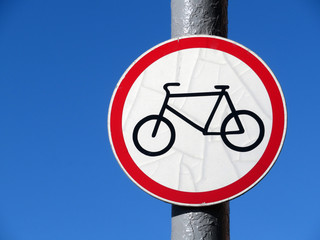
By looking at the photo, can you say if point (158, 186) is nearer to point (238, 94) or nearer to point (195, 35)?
point (238, 94)

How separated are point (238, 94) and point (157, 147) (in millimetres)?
290

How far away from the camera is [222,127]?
1.35 metres

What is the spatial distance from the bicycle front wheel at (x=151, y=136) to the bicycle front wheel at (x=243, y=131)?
0.16 meters

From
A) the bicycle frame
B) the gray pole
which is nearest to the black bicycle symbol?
the bicycle frame

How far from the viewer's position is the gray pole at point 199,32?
1.30 meters

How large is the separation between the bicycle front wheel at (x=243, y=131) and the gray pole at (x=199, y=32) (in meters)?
0.18

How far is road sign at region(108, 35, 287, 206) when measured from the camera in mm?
1334

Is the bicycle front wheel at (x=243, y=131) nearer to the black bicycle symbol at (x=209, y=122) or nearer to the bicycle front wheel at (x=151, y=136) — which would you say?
the black bicycle symbol at (x=209, y=122)

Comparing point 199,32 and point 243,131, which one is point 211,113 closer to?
point 243,131

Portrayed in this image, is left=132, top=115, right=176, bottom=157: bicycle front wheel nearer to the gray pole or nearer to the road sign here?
the road sign

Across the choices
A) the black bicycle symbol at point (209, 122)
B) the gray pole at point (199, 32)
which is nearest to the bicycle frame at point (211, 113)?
the black bicycle symbol at point (209, 122)

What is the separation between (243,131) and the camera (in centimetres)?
136

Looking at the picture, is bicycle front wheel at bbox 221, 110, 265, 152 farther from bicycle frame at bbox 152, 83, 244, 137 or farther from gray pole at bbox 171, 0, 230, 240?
gray pole at bbox 171, 0, 230, 240

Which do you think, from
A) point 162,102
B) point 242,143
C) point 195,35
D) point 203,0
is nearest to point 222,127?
point 242,143
